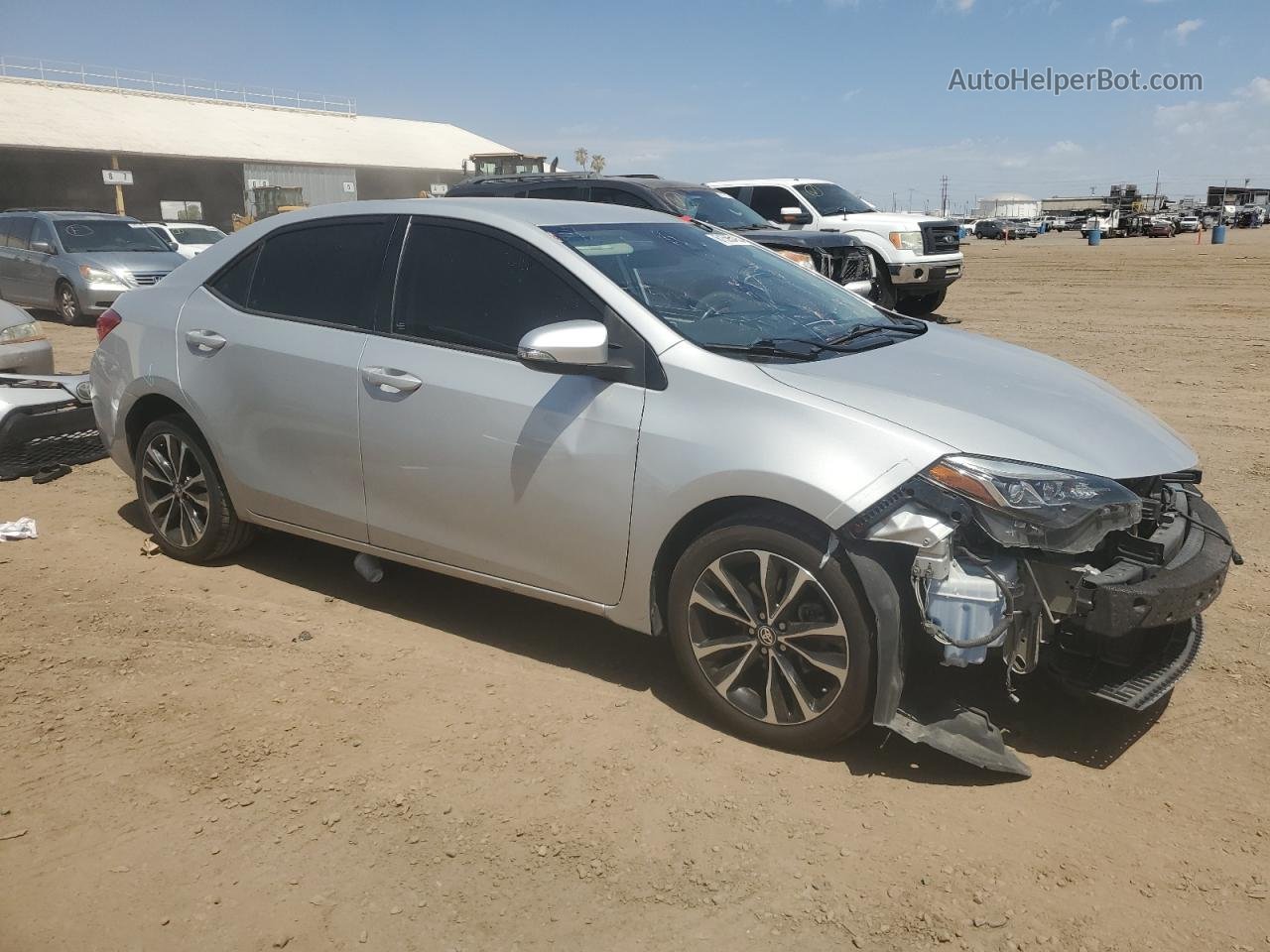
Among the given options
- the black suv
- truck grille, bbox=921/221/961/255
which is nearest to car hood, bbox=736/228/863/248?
the black suv

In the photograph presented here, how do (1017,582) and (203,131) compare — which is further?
(203,131)

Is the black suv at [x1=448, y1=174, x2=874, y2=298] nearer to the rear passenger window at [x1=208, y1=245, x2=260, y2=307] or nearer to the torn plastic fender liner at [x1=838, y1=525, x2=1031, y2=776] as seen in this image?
the rear passenger window at [x1=208, y1=245, x2=260, y2=307]

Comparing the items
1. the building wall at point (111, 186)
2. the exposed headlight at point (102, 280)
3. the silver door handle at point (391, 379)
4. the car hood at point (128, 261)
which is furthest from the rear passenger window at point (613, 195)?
the building wall at point (111, 186)

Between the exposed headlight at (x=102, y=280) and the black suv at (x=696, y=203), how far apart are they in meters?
5.61

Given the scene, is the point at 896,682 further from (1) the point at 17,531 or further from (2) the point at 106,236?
(2) the point at 106,236

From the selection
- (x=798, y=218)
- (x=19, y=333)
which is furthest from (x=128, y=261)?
(x=798, y=218)

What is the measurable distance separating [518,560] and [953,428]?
1619 mm

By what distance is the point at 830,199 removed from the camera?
52.0 ft

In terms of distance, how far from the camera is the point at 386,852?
287 cm

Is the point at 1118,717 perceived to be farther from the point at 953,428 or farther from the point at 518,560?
the point at 518,560

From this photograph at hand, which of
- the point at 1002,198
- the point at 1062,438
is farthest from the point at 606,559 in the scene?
the point at 1002,198

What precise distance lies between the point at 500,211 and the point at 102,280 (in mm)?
13682

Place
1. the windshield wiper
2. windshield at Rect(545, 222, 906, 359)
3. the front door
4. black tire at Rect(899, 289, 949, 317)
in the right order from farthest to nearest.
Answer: black tire at Rect(899, 289, 949, 317) < the windshield wiper < windshield at Rect(545, 222, 906, 359) < the front door

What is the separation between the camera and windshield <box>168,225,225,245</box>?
20953mm
